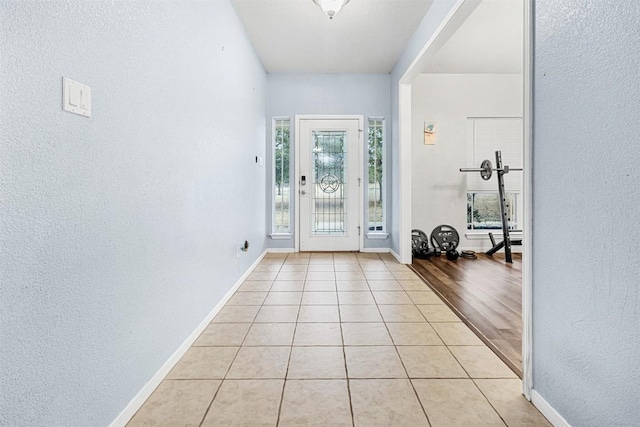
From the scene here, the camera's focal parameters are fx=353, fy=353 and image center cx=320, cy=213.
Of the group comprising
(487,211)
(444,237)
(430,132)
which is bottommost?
(444,237)

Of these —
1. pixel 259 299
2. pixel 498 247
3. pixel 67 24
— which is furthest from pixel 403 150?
pixel 67 24

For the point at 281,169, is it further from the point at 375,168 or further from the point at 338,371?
the point at 338,371

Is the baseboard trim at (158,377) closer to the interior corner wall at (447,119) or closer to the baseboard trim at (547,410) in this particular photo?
the baseboard trim at (547,410)

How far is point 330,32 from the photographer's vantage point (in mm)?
3639

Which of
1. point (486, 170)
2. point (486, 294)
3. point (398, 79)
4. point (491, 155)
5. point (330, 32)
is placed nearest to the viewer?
point (486, 294)

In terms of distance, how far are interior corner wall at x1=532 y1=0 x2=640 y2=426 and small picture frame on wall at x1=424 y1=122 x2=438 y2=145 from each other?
361cm

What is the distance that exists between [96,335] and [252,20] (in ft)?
10.2

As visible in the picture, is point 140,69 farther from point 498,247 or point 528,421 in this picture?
point 498,247

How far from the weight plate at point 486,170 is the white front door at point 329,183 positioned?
5.45 ft

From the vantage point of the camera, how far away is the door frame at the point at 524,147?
149 centimetres

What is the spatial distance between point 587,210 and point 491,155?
14.2 feet

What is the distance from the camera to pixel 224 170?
2.80 m

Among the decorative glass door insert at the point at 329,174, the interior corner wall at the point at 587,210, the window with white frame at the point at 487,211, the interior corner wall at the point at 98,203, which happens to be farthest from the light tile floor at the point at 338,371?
the window with white frame at the point at 487,211

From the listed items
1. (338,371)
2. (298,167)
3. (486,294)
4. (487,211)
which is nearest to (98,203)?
(338,371)
